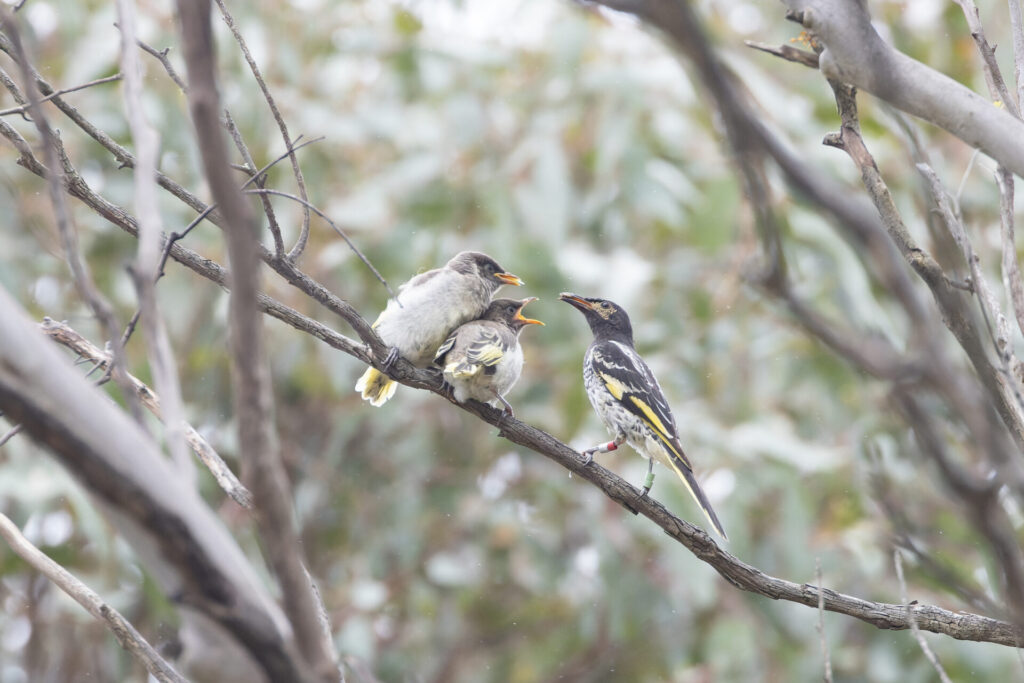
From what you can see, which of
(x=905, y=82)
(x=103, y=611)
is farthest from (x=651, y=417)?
(x=905, y=82)

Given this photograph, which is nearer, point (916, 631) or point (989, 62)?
point (916, 631)

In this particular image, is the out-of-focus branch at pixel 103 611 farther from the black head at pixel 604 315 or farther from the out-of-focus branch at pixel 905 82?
the black head at pixel 604 315

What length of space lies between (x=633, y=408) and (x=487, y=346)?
Result: 1.06 meters

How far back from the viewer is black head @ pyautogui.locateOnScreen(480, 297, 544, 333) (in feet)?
14.1

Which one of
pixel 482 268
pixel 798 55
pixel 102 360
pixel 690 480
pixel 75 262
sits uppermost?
pixel 482 268

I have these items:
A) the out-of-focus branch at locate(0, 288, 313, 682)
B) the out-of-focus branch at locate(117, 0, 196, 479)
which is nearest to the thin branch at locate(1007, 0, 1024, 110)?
the out-of-focus branch at locate(117, 0, 196, 479)

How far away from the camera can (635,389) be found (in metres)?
4.45

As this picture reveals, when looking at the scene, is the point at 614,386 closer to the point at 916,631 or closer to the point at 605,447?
the point at 605,447

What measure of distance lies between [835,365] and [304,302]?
12.7 ft

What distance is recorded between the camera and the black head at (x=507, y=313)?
4.29 metres

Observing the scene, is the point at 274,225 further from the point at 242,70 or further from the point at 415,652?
the point at 415,652

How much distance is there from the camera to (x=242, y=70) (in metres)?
6.84

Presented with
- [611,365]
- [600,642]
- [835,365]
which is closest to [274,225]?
[611,365]

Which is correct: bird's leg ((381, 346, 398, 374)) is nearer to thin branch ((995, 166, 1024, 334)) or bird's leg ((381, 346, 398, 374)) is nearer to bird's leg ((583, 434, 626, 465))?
bird's leg ((583, 434, 626, 465))
